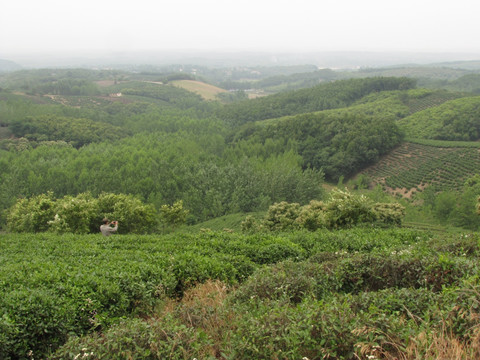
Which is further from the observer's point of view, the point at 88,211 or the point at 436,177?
the point at 436,177

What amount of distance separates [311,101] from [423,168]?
53803 mm

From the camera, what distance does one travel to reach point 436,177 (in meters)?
46.0

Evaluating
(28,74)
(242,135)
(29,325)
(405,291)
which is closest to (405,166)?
(242,135)

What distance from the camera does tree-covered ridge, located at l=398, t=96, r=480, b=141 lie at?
55.1 meters

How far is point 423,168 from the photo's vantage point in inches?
1911

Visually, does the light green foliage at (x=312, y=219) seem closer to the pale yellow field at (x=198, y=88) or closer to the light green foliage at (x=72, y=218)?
the light green foliage at (x=72, y=218)

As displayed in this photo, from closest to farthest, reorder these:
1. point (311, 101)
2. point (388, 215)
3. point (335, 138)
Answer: point (388, 215)
point (335, 138)
point (311, 101)

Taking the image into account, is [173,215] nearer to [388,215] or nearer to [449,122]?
[388,215]

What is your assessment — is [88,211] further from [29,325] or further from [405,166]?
[405,166]

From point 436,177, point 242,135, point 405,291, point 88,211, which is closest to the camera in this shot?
point 405,291

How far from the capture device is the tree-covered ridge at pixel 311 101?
3632 inches

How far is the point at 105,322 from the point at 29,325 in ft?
4.34

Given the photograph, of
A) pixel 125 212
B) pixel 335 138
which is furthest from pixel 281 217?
pixel 335 138

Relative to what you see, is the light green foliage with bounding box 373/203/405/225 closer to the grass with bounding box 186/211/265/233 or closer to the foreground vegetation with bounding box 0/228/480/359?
the foreground vegetation with bounding box 0/228/480/359
